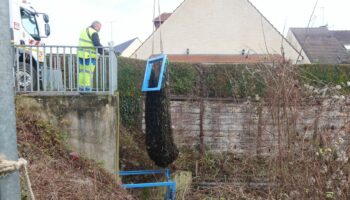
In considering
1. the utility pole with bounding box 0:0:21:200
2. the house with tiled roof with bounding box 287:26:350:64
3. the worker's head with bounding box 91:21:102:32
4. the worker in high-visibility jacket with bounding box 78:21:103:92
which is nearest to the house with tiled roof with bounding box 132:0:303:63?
the house with tiled roof with bounding box 287:26:350:64

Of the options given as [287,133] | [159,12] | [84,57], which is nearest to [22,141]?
[84,57]

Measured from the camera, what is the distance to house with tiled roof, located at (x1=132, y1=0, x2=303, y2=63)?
17.7 meters

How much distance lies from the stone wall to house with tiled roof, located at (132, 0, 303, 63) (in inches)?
492

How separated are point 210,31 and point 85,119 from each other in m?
14.0

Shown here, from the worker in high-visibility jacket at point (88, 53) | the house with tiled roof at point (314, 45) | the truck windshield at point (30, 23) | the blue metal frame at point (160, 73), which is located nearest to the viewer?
the house with tiled roof at point (314, 45)

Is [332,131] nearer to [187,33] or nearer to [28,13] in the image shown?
[28,13]

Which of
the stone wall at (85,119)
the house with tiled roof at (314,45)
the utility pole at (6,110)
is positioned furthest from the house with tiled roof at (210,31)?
the utility pole at (6,110)

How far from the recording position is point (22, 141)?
14.3ft

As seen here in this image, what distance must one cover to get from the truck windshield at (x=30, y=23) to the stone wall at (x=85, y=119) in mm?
4172

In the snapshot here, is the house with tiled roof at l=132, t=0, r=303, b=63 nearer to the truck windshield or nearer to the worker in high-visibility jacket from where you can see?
the truck windshield

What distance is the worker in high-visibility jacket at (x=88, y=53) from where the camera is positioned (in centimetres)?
557

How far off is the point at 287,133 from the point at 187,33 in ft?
48.7

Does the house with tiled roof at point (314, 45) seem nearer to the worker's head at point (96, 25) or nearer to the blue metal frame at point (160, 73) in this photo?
the blue metal frame at point (160, 73)

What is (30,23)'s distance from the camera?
8.95 metres
